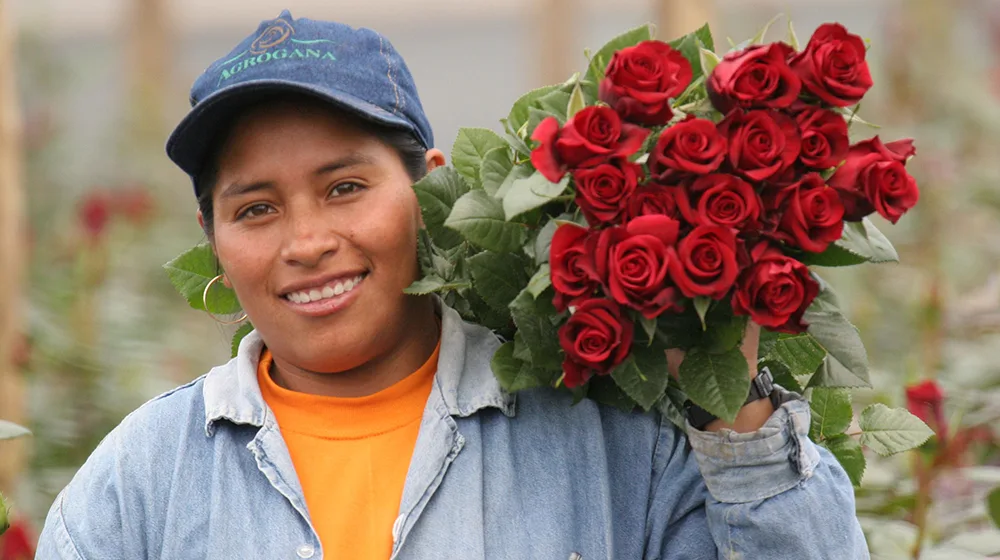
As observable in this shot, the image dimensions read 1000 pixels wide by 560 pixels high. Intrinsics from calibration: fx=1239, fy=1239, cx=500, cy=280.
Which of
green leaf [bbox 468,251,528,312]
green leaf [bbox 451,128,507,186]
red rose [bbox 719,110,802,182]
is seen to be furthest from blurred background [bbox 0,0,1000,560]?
green leaf [bbox 468,251,528,312]

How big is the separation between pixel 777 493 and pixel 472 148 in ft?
2.14

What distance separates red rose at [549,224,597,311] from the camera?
59.9 inches

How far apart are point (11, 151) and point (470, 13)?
8943mm

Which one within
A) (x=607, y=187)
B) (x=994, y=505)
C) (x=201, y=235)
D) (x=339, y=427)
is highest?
(x=201, y=235)

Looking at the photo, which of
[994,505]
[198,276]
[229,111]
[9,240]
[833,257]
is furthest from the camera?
[9,240]

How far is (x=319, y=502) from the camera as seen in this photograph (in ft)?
5.82

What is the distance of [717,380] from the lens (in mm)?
1581

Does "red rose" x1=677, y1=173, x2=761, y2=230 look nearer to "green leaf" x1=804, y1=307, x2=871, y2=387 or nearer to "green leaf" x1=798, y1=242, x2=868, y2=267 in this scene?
"green leaf" x1=798, y1=242, x2=868, y2=267

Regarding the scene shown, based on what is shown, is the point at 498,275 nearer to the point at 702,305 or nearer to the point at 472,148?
the point at 472,148

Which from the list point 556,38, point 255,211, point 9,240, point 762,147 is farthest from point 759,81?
point 556,38

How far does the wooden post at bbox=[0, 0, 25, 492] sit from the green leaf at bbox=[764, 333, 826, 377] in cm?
232

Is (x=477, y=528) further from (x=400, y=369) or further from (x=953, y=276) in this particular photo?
(x=953, y=276)

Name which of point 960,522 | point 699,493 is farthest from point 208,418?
point 960,522

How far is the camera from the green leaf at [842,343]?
165 cm
